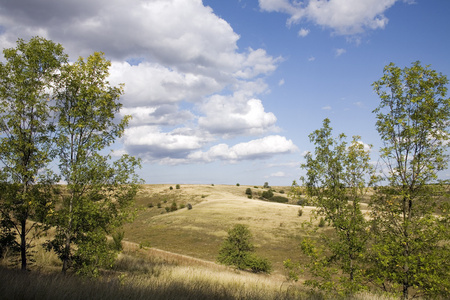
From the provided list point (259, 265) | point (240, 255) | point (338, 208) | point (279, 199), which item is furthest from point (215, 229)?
point (279, 199)

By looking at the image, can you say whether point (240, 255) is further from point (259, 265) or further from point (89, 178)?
point (89, 178)

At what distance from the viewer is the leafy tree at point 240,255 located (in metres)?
27.0

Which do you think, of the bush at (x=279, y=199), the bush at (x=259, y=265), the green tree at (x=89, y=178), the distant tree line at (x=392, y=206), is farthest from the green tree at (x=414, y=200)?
the bush at (x=279, y=199)

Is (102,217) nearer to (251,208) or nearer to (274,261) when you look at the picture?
(274,261)

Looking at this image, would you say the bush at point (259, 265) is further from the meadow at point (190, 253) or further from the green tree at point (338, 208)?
the green tree at point (338, 208)

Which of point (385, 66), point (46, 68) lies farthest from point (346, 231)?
point (46, 68)

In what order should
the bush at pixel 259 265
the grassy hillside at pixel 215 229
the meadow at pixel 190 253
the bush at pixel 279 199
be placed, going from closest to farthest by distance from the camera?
the meadow at pixel 190 253 < the bush at pixel 259 265 < the grassy hillside at pixel 215 229 < the bush at pixel 279 199

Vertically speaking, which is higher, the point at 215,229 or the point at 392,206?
the point at 392,206

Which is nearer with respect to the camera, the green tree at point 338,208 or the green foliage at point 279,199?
the green tree at point 338,208

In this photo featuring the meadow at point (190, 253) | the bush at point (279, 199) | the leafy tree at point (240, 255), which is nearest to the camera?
the meadow at point (190, 253)

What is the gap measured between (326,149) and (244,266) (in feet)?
64.8

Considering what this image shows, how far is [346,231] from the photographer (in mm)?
10164

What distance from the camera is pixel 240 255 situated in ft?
93.8

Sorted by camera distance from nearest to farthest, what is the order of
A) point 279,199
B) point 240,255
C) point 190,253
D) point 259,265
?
point 259,265 → point 240,255 → point 190,253 → point 279,199
